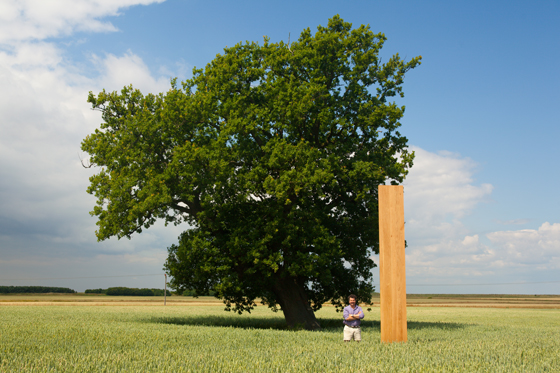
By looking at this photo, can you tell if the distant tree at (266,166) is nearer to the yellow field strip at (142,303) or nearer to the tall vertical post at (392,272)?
the tall vertical post at (392,272)

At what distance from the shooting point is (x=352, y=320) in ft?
43.6

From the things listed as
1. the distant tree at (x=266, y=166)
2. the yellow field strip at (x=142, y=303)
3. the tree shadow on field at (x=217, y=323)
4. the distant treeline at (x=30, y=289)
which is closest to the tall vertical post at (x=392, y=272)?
the distant tree at (x=266, y=166)

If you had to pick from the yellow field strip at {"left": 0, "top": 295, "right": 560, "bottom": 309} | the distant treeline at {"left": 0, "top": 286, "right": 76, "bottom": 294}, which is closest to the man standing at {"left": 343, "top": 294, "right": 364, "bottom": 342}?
the yellow field strip at {"left": 0, "top": 295, "right": 560, "bottom": 309}

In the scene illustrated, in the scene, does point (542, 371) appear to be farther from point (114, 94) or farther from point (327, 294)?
point (114, 94)

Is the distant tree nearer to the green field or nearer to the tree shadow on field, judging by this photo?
the tree shadow on field

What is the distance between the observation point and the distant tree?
22.2 metres

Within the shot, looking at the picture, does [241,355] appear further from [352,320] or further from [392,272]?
[392,272]

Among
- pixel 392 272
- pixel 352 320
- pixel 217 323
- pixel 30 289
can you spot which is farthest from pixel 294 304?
pixel 30 289

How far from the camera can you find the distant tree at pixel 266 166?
22.2 meters

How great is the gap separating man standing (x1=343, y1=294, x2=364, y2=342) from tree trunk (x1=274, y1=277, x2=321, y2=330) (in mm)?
10833

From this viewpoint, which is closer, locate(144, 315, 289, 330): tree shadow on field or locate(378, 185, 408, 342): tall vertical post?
locate(378, 185, 408, 342): tall vertical post

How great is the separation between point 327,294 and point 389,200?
1514 centimetres

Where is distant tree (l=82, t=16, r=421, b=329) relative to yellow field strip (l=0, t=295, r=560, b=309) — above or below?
above

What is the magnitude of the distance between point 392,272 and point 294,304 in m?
12.6
